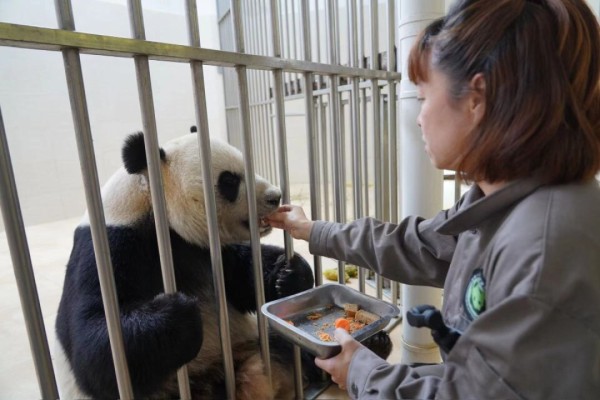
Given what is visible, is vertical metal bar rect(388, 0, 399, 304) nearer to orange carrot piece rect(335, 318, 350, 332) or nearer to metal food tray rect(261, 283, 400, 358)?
metal food tray rect(261, 283, 400, 358)

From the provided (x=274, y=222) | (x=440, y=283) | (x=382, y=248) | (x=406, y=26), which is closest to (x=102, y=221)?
(x=274, y=222)

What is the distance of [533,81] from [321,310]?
92 centimetres

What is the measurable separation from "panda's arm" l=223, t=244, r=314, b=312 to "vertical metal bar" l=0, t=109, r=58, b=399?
74 centimetres

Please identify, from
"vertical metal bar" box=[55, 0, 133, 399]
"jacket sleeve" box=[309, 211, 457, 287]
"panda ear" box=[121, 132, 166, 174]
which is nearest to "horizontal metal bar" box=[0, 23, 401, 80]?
"vertical metal bar" box=[55, 0, 133, 399]

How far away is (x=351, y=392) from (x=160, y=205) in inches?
24.0

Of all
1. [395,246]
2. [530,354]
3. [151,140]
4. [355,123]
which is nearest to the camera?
[530,354]

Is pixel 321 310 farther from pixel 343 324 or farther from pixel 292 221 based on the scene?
pixel 292 221

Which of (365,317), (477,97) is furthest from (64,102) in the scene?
(477,97)

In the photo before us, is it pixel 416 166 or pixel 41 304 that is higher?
pixel 416 166

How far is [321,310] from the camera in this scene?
1.34 m

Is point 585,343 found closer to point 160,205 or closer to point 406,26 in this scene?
point 160,205

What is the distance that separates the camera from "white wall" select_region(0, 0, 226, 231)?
188 inches

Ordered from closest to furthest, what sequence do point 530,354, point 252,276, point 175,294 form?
point 530,354
point 175,294
point 252,276

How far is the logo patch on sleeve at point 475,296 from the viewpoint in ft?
2.44
